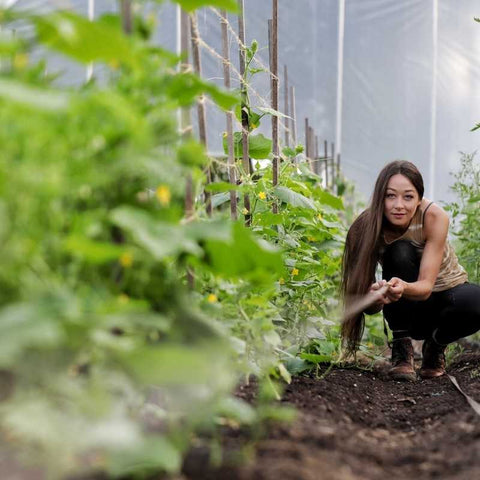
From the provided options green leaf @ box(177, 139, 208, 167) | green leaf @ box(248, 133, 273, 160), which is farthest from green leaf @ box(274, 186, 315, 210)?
green leaf @ box(177, 139, 208, 167)

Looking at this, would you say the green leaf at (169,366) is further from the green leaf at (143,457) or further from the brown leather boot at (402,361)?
the brown leather boot at (402,361)

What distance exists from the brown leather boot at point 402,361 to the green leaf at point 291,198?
2.77 feet

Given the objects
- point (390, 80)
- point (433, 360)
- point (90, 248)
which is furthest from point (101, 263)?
point (390, 80)

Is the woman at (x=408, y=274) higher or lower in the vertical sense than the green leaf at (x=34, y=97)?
lower

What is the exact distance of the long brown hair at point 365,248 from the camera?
3.05 m

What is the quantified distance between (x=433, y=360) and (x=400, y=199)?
74 cm

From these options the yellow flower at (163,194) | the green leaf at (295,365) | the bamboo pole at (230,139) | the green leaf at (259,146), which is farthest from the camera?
the green leaf at (259,146)

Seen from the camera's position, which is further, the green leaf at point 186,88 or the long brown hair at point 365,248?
the long brown hair at point 365,248

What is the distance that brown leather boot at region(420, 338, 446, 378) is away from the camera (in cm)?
327

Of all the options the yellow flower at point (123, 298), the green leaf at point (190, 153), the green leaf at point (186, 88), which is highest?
the green leaf at point (186, 88)

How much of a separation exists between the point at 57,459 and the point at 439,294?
239cm

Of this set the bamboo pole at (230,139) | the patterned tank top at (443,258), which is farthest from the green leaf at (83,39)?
the patterned tank top at (443,258)

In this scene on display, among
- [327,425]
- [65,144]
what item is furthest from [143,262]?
[327,425]

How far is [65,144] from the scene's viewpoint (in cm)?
125
